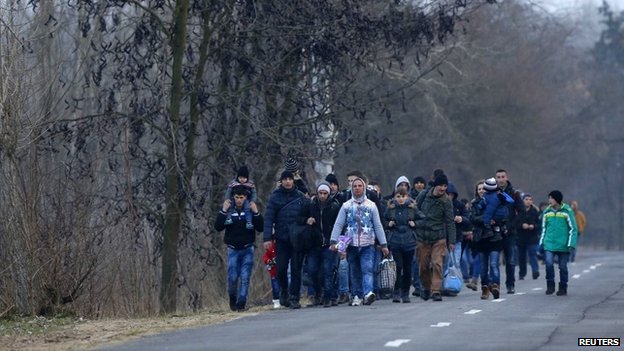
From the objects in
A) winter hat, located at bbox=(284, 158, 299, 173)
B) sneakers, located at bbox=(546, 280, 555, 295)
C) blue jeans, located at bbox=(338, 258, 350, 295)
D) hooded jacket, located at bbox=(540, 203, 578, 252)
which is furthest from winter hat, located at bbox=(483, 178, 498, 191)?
winter hat, located at bbox=(284, 158, 299, 173)

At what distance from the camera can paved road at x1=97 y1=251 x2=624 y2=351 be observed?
1414 cm

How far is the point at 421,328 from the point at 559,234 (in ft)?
23.6

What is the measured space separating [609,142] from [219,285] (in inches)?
2149

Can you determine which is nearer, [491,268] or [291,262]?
[291,262]

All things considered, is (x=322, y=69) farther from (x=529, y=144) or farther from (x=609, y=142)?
(x=609, y=142)

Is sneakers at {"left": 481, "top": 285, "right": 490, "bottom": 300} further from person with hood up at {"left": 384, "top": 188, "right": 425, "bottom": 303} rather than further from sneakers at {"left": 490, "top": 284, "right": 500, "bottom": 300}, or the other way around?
person with hood up at {"left": 384, "top": 188, "right": 425, "bottom": 303}

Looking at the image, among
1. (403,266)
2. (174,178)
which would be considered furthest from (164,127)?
(403,266)

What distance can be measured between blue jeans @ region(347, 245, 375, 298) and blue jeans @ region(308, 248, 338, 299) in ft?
1.64

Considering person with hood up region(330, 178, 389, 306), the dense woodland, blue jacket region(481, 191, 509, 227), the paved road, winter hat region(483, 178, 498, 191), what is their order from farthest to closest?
winter hat region(483, 178, 498, 191), blue jacket region(481, 191, 509, 227), person with hood up region(330, 178, 389, 306), the dense woodland, the paved road

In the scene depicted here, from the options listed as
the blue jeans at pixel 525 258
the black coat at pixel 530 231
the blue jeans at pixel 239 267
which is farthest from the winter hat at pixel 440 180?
the blue jeans at pixel 525 258

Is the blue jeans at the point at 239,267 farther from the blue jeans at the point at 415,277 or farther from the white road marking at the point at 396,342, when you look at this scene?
the white road marking at the point at 396,342

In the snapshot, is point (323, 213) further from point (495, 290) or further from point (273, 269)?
point (495, 290)

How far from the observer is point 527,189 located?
65875 millimetres

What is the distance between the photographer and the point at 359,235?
20391 millimetres
